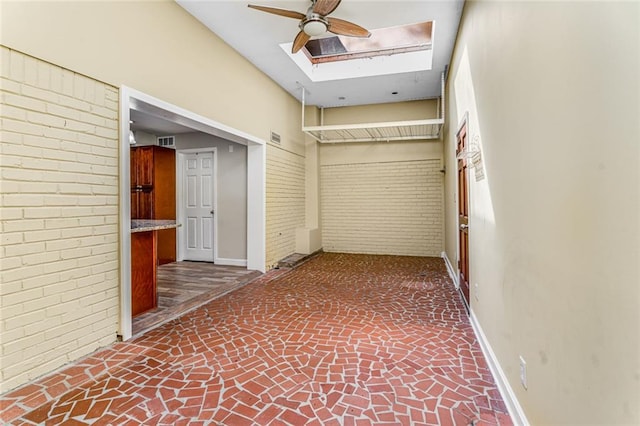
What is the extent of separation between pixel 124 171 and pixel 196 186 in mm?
3640

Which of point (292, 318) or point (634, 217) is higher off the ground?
point (634, 217)

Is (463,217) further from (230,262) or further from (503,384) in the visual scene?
(230,262)

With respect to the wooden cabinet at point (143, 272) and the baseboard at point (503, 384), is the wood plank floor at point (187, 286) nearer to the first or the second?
the wooden cabinet at point (143, 272)

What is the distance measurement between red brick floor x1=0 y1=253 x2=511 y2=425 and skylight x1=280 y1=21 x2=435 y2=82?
3.61m

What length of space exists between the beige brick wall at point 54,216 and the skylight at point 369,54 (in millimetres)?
2838

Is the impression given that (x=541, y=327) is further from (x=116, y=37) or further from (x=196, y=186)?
(x=196, y=186)

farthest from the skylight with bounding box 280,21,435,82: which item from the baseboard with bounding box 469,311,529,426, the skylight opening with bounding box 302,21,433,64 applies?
the baseboard with bounding box 469,311,529,426

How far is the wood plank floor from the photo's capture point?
323cm

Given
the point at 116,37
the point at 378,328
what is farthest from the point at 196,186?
the point at 378,328

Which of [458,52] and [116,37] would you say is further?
[458,52]

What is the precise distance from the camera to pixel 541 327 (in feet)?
4.58

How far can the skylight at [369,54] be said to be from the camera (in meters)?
4.43

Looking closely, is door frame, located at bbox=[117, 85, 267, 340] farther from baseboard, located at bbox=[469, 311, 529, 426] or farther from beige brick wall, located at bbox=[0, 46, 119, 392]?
baseboard, located at bbox=[469, 311, 529, 426]

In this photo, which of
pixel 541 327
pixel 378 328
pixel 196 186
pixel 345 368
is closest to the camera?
pixel 541 327
